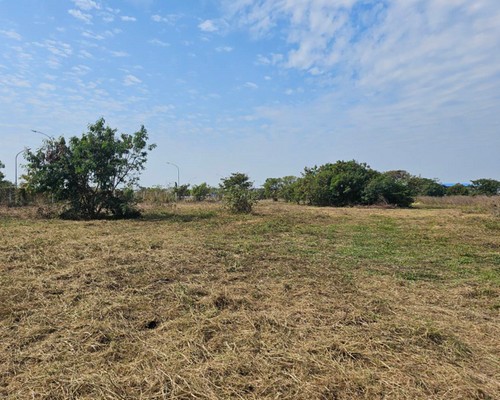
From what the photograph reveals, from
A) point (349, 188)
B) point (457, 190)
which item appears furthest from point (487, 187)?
point (349, 188)

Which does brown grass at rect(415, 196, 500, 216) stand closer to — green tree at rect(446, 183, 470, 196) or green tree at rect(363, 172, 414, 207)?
green tree at rect(363, 172, 414, 207)

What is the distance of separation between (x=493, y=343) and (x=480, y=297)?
134 cm

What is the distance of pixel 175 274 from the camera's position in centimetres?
447

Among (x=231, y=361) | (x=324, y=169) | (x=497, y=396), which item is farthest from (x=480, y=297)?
(x=324, y=169)

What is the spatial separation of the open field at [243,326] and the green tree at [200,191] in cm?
2474

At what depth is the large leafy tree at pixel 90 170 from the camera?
13.1 m

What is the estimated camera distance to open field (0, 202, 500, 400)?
2.13 metres

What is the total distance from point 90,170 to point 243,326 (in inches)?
471

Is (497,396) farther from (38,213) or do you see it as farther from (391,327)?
(38,213)

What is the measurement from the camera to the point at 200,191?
3059 centimetres

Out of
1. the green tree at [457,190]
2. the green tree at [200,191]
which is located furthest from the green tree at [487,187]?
the green tree at [200,191]

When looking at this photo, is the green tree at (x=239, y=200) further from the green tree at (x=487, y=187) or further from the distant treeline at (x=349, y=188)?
the green tree at (x=487, y=187)

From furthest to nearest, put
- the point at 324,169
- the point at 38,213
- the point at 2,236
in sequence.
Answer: the point at 324,169 < the point at 38,213 < the point at 2,236

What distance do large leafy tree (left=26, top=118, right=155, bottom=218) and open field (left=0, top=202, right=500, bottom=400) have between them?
320 inches
